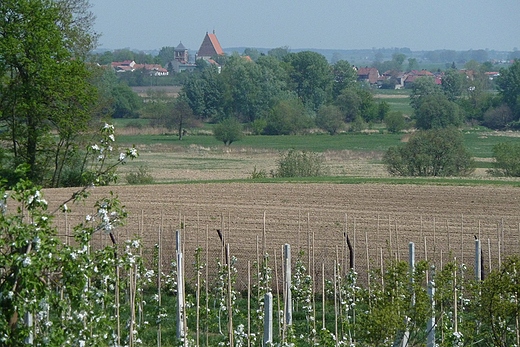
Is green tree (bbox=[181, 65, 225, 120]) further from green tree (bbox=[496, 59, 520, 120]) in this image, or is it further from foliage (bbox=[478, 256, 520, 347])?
foliage (bbox=[478, 256, 520, 347])

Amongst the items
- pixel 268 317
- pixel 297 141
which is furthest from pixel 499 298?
pixel 297 141

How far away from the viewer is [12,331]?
555cm

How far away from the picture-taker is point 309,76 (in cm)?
10325

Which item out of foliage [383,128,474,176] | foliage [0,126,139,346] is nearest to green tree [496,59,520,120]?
foliage [383,128,474,176]

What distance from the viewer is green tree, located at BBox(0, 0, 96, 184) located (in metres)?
28.5

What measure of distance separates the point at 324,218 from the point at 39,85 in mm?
15655

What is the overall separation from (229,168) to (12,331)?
126 ft

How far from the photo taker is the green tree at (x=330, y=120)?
7469 cm

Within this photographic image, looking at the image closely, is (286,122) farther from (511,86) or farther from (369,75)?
(369,75)

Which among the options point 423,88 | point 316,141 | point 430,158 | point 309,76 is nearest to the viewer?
point 430,158

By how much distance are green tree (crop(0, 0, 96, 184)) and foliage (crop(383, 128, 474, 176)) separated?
15.6 meters

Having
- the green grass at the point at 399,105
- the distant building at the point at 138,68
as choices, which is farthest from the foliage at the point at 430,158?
the distant building at the point at 138,68

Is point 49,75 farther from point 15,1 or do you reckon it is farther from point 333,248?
point 333,248

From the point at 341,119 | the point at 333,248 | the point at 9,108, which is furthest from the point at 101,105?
the point at 341,119
